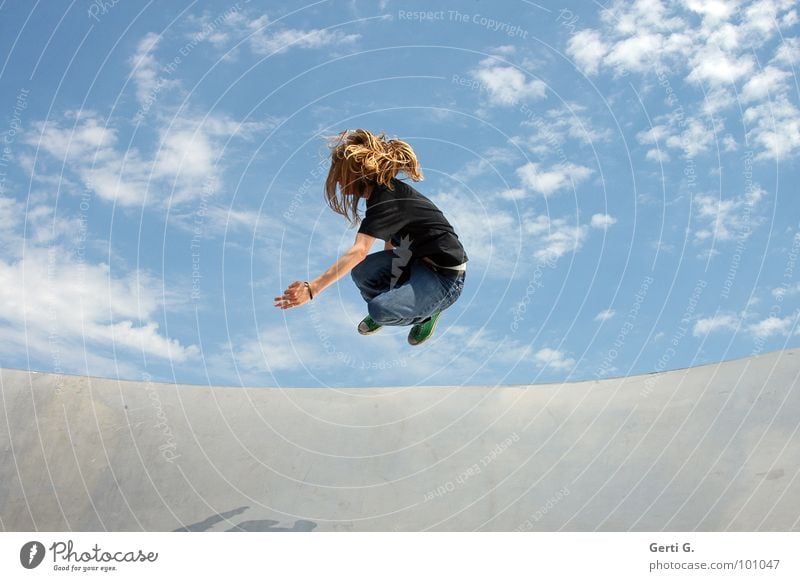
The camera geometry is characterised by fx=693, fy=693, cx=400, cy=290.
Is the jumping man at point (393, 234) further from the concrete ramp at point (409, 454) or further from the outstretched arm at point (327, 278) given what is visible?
the concrete ramp at point (409, 454)

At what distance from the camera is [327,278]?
554 cm

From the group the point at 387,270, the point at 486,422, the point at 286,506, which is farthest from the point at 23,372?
the point at 387,270

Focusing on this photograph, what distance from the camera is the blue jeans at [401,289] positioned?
6.12 meters

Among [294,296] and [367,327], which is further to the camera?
[367,327]

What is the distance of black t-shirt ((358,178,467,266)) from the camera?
5.78 meters

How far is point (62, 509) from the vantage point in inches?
484

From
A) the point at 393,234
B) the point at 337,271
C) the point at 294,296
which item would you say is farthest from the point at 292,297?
the point at 393,234

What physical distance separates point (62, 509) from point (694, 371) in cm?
1194

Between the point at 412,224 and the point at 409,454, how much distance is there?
26.5ft

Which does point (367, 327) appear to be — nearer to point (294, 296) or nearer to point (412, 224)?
point (412, 224)

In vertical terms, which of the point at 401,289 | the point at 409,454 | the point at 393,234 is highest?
the point at 409,454

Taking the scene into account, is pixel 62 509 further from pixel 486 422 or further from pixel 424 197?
pixel 424 197

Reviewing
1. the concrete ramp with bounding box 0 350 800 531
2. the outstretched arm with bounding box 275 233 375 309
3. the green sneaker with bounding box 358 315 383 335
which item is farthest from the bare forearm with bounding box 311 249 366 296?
the concrete ramp with bounding box 0 350 800 531

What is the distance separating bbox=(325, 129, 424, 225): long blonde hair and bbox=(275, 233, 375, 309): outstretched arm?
596 millimetres
